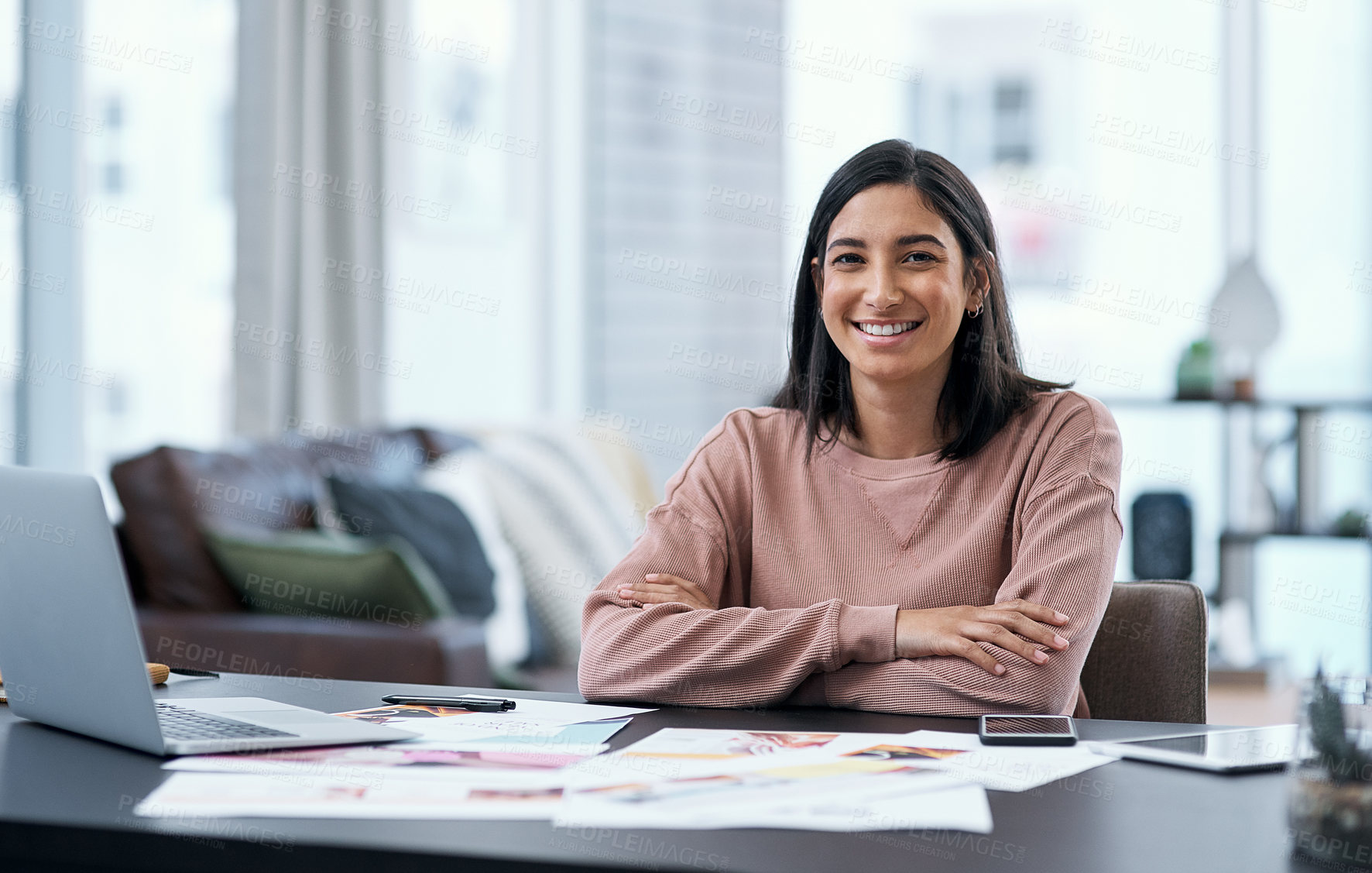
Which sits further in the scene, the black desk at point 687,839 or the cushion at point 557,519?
the cushion at point 557,519

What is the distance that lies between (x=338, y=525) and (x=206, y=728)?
1744 mm

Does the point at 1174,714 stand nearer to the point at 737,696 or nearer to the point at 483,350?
the point at 737,696

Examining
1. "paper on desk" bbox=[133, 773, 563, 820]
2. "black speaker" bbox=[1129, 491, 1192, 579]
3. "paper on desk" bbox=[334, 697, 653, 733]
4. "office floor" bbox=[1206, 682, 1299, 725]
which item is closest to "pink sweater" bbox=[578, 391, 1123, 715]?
"paper on desk" bbox=[334, 697, 653, 733]

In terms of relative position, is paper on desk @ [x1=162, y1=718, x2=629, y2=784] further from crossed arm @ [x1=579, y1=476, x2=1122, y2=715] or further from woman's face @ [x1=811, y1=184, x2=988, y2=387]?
woman's face @ [x1=811, y1=184, x2=988, y2=387]

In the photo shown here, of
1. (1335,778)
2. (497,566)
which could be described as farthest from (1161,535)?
(1335,778)

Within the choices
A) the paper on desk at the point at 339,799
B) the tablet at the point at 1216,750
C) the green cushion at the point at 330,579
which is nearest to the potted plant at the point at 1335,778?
the tablet at the point at 1216,750

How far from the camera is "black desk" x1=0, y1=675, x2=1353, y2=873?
753 millimetres

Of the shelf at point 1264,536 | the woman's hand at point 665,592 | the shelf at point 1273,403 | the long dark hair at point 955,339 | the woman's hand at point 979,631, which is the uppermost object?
the long dark hair at point 955,339

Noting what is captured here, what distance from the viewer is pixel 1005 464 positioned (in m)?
1.57

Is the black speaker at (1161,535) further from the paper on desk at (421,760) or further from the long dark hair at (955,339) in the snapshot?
the paper on desk at (421,760)

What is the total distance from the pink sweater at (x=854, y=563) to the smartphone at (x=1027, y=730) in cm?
15

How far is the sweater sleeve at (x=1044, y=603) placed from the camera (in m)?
1.33

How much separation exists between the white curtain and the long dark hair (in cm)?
183

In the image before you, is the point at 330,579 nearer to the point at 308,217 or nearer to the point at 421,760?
the point at 308,217
